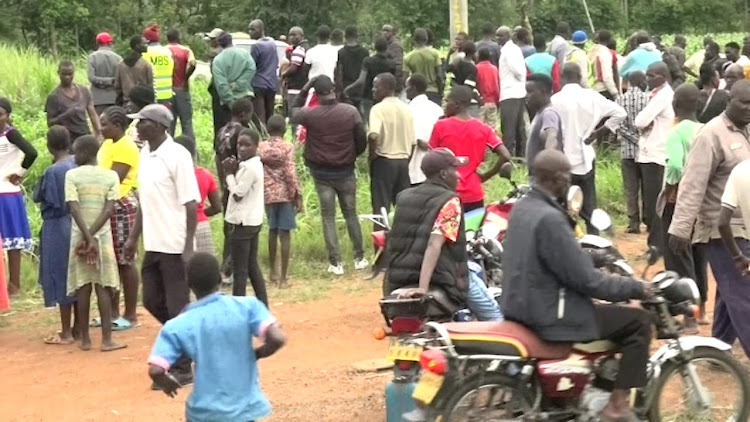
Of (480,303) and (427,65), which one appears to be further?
(427,65)

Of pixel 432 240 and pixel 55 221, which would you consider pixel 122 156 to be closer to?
pixel 55 221

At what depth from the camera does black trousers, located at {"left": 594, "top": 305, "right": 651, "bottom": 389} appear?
593 cm

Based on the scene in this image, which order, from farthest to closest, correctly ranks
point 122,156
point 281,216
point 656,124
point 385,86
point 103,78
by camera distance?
point 103,78, point 385,86, point 656,124, point 281,216, point 122,156

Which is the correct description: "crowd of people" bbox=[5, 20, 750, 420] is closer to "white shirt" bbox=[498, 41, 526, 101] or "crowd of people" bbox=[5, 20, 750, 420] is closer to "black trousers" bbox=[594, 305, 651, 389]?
"white shirt" bbox=[498, 41, 526, 101]

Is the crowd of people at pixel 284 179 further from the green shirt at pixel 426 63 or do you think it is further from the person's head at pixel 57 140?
the green shirt at pixel 426 63

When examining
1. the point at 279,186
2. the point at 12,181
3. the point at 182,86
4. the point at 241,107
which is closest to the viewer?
the point at 241,107

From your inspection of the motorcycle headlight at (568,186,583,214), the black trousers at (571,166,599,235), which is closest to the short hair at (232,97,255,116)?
the black trousers at (571,166,599,235)

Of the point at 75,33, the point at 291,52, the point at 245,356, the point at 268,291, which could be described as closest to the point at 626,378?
the point at 245,356

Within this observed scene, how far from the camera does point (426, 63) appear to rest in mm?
16094

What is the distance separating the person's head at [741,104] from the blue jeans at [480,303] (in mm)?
1795

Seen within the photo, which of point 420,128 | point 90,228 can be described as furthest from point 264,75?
point 90,228

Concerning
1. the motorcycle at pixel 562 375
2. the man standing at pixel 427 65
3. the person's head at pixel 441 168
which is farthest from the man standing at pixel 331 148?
the motorcycle at pixel 562 375

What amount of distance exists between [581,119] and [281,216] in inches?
113

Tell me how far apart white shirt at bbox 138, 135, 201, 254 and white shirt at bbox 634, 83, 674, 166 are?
481 cm
